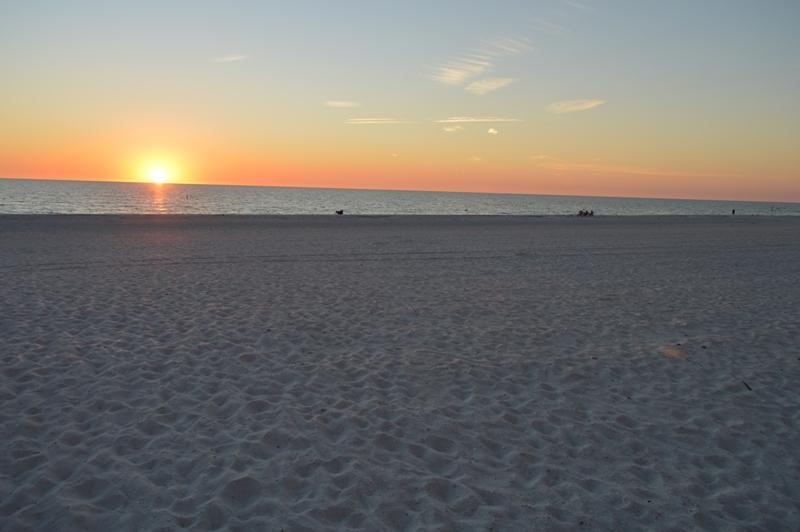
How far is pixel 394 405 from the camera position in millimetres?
6191

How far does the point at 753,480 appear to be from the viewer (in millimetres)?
4797

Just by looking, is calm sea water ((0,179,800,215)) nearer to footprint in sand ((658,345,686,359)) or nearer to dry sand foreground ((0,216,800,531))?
dry sand foreground ((0,216,800,531))

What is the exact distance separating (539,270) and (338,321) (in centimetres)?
905

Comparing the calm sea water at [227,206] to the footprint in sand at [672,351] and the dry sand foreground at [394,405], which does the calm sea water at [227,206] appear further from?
the footprint in sand at [672,351]

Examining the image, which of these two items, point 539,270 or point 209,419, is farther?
point 539,270

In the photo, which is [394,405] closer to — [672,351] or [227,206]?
[672,351]

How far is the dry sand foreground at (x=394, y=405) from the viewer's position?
4.32 m

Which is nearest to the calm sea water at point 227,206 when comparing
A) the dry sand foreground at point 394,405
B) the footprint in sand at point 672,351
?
the dry sand foreground at point 394,405

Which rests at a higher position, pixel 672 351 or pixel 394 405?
pixel 672 351

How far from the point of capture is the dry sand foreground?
432cm

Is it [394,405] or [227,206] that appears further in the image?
Result: [227,206]

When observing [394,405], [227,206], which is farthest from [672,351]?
[227,206]

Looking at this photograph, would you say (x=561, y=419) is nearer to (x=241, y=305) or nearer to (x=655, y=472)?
(x=655, y=472)

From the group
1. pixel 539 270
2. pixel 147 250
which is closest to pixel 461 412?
pixel 539 270
